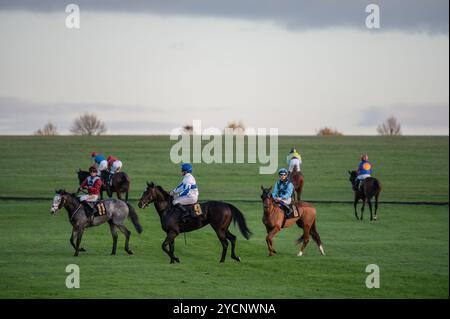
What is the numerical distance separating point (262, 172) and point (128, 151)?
540 inches

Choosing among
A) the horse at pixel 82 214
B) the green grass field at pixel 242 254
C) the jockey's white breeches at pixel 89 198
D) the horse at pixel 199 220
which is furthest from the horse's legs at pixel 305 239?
the jockey's white breeches at pixel 89 198

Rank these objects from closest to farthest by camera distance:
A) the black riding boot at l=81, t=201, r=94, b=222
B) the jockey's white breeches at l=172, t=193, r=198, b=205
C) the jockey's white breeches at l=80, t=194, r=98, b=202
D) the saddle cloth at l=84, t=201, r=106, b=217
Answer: the jockey's white breeches at l=172, t=193, r=198, b=205, the black riding boot at l=81, t=201, r=94, b=222, the saddle cloth at l=84, t=201, r=106, b=217, the jockey's white breeches at l=80, t=194, r=98, b=202

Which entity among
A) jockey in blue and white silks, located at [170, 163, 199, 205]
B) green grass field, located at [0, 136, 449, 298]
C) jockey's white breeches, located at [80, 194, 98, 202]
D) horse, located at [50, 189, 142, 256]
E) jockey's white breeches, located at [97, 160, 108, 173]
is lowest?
green grass field, located at [0, 136, 449, 298]

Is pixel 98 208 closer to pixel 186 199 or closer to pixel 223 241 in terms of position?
pixel 186 199

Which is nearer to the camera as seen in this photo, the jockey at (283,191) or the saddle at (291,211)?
the saddle at (291,211)

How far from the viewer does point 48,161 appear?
6494 cm

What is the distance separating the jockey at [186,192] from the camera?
80.4 ft

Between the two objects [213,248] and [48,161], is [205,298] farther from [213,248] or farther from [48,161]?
[48,161]

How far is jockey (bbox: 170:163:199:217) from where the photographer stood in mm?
24516

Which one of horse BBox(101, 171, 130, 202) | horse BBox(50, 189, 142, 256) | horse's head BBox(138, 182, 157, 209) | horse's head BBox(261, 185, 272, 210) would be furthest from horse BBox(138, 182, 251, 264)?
horse BBox(101, 171, 130, 202)

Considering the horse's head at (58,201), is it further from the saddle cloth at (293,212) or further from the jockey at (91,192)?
the saddle cloth at (293,212)

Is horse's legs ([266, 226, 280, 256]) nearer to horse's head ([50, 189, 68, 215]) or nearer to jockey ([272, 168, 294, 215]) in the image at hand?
jockey ([272, 168, 294, 215])

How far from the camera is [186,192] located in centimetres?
2466
